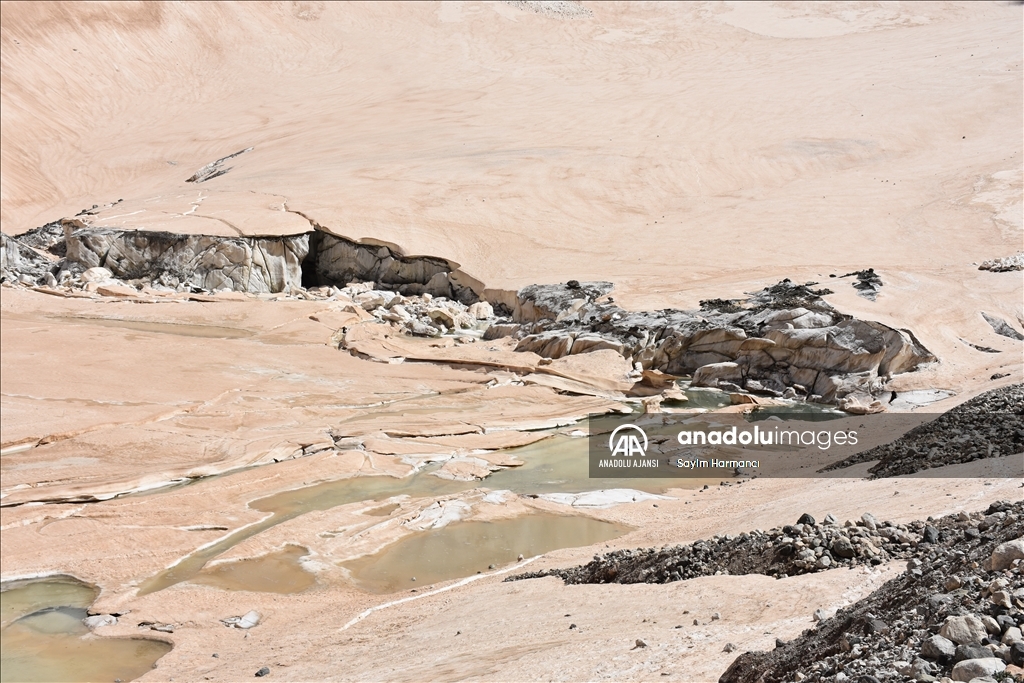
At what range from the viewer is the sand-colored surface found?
615 centimetres

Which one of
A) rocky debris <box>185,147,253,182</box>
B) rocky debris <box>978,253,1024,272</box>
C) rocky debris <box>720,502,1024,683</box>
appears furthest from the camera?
rocky debris <box>185,147,253,182</box>

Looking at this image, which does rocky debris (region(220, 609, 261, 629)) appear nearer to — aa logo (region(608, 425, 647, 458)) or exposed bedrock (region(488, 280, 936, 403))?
aa logo (region(608, 425, 647, 458))

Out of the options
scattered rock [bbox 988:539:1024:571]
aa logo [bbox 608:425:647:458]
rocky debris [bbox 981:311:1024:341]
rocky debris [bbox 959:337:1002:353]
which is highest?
scattered rock [bbox 988:539:1024:571]

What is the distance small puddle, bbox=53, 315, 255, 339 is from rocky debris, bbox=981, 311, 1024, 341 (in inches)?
497

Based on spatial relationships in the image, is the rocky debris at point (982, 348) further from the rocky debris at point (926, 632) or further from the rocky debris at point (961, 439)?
the rocky debris at point (926, 632)

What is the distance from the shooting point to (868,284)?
14.4 metres

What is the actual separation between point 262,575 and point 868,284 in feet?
37.3

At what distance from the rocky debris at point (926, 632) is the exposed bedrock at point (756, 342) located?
831 centimetres

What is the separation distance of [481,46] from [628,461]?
28.3m

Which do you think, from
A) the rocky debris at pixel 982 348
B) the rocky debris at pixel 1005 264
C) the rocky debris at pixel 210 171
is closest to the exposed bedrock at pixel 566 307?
the rocky debris at pixel 982 348

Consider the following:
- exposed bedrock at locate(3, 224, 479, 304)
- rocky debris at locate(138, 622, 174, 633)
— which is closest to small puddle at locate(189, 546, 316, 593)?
rocky debris at locate(138, 622, 174, 633)

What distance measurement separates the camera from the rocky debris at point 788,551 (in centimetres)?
492

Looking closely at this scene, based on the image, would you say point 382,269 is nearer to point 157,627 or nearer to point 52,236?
point 52,236

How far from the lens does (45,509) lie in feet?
26.5
